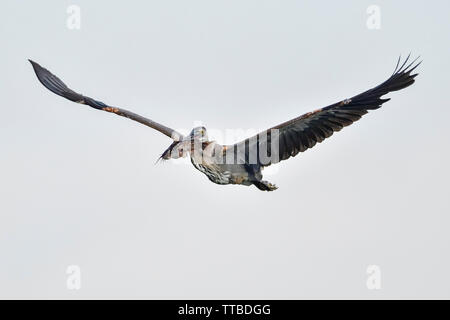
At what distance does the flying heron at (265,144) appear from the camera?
75.7 ft

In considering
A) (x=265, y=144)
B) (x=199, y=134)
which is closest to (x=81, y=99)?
(x=199, y=134)

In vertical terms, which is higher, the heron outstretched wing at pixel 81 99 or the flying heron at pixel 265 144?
the heron outstretched wing at pixel 81 99

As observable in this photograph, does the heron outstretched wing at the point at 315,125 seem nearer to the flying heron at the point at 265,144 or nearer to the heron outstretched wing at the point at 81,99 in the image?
the flying heron at the point at 265,144

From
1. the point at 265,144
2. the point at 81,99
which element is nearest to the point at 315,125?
the point at 265,144

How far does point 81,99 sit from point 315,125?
20.1ft

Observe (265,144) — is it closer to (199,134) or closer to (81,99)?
(199,134)

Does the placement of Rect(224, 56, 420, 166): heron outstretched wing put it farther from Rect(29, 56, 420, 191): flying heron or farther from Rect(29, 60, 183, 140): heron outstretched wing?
Rect(29, 60, 183, 140): heron outstretched wing

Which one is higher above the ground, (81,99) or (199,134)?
(81,99)

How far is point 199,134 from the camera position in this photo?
77.1ft

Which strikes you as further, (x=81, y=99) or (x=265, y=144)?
(x=81, y=99)

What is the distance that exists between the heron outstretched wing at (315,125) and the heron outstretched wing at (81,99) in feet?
5.84

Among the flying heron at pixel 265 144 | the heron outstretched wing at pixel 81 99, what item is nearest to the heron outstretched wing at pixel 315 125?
the flying heron at pixel 265 144

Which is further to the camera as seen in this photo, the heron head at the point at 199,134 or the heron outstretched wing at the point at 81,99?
the heron outstretched wing at the point at 81,99

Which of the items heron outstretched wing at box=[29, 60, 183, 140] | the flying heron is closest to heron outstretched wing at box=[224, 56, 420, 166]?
the flying heron
